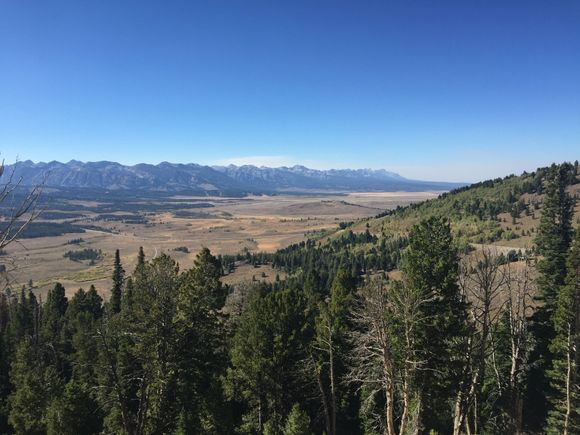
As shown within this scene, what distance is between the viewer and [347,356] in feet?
93.4

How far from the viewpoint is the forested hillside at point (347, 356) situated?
21.1 m

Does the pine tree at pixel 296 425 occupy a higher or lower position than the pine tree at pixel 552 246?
lower

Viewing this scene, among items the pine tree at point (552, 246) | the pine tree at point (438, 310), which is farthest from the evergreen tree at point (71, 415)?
the pine tree at point (552, 246)

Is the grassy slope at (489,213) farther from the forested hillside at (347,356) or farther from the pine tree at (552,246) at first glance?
the forested hillside at (347,356)

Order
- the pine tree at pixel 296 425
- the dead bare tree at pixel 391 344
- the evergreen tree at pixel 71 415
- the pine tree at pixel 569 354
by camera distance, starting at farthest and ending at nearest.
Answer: the evergreen tree at pixel 71 415
the pine tree at pixel 569 354
the pine tree at pixel 296 425
the dead bare tree at pixel 391 344

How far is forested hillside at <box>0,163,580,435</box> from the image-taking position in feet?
69.1

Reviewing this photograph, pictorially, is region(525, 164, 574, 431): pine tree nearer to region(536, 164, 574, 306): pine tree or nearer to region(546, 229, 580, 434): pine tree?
region(536, 164, 574, 306): pine tree

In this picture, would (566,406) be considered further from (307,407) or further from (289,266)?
(289,266)

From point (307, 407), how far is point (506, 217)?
12028 centimetres

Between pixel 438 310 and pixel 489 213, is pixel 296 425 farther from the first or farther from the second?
pixel 489 213

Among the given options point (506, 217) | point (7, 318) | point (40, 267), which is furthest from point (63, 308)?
point (506, 217)

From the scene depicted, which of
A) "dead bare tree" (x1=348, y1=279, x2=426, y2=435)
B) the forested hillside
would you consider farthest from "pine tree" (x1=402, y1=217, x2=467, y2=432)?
"dead bare tree" (x1=348, y1=279, x2=426, y2=435)

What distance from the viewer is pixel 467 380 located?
2145 centimetres

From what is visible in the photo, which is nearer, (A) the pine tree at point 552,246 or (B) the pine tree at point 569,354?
(B) the pine tree at point 569,354
